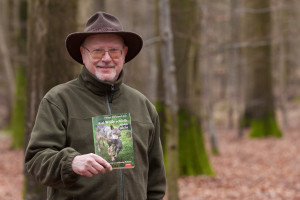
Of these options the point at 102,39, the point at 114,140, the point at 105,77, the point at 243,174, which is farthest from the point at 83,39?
the point at 243,174

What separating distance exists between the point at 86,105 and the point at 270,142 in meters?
12.8

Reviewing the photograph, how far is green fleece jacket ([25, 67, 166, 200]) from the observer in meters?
2.53

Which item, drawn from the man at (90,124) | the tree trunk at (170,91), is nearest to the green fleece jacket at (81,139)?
the man at (90,124)

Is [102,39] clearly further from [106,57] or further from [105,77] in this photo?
[105,77]

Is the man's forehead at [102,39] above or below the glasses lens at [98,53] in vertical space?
above

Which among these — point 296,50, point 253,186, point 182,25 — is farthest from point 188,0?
point 296,50

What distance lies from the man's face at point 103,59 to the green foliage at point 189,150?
6813mm

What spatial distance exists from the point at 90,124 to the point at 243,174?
307 inches

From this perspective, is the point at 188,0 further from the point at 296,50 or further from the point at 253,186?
the point at 296,50

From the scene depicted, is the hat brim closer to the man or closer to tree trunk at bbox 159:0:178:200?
the man

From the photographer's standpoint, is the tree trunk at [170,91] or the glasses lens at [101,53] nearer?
the glasses lens at [101,53]

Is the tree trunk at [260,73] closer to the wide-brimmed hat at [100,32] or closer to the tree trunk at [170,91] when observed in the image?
the tree trunk at [170,91]

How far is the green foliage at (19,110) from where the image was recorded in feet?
46.7

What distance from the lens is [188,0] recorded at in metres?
9.51
